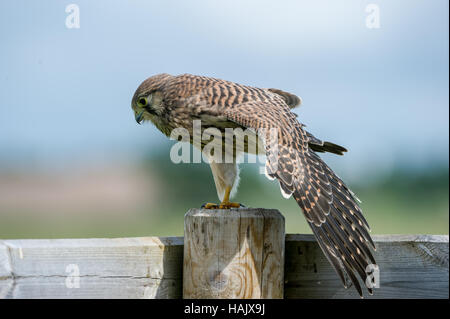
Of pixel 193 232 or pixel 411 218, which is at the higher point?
pixel 193 232

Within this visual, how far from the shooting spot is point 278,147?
3.27m

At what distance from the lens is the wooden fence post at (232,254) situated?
246cm

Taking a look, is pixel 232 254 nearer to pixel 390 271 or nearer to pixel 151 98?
pixel 390 271

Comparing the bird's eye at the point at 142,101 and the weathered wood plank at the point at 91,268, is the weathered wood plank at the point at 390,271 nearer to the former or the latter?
the weathered wood plank at the point at 91,268

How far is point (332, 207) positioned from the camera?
294 centimetres

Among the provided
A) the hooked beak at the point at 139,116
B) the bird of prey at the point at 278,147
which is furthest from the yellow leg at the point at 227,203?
the hooked beak at the point at 139,116

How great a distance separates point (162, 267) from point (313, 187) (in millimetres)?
977

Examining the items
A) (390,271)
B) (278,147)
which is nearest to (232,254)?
(390,271)
